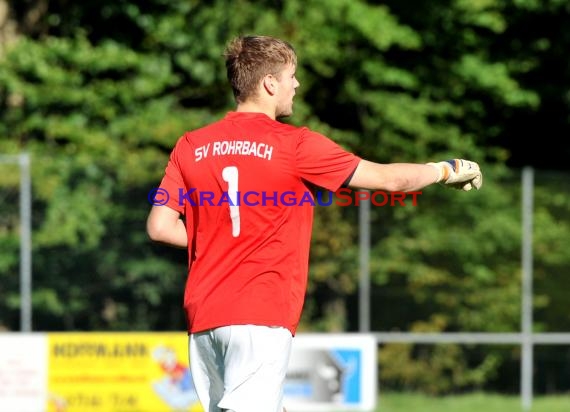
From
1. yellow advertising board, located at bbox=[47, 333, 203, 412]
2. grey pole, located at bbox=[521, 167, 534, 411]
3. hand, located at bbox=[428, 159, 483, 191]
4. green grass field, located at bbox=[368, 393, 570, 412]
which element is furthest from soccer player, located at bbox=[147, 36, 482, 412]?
grey pole, located at bbox=[521, 167, 534, 411]

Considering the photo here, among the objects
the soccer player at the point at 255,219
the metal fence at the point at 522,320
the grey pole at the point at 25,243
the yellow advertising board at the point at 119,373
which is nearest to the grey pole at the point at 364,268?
the metal fence at the point at 522,320

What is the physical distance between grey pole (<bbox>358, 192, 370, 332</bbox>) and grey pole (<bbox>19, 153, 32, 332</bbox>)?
3.00 m

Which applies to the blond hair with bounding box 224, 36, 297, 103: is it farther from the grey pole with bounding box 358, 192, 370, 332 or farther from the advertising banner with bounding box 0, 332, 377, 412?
the grey pole with bounding box 358, 192, 370, 332

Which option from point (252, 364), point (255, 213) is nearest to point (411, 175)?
point (255, 213)

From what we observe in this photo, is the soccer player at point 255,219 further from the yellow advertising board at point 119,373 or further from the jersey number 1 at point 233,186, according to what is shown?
the yellow advertising board at point 119,373

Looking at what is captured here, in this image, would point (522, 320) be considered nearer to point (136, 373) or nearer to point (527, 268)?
point (527, 268)

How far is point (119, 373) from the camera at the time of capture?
10242mm

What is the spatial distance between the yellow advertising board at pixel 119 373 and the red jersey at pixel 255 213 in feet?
20.8

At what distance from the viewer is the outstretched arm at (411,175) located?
12.5 feet

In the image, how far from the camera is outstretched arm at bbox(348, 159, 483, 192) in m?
3.82

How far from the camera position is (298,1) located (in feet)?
45.7

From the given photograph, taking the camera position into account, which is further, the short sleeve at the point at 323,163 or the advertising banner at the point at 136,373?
the advertising banner at the point at 136,373

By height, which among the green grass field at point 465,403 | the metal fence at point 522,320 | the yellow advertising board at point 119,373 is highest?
the metal fence at point 522,320

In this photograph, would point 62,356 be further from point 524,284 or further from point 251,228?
point 251,228
